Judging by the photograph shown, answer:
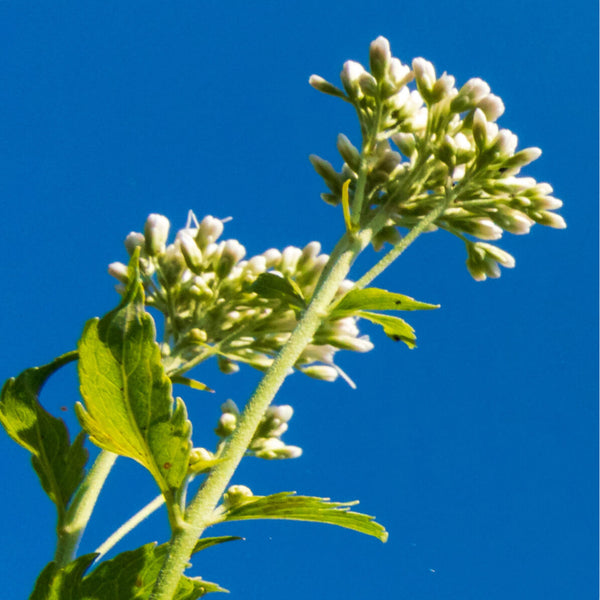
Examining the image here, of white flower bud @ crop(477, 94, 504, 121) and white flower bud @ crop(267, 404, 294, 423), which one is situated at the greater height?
white flower bud @ crop(477, 94, 504, 121)

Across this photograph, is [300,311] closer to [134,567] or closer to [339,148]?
[339,148]

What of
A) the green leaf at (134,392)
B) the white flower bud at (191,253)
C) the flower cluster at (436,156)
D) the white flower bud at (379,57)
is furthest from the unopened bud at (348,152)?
the green leaf at (134,392)

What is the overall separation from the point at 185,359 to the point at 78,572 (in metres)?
1.17

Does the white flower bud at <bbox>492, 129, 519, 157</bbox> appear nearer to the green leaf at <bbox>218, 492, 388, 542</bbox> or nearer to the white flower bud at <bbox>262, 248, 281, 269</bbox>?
the white flower bud at <bbox>262, 248, 281, 269</bbox>

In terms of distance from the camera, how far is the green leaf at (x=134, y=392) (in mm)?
2523

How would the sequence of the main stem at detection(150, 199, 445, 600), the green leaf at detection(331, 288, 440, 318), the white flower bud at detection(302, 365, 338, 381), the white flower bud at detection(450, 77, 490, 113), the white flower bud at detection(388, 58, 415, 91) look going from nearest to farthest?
the main stem at detection(150, 199, 445, 600) < the green leaf at detection(331, 288, 440, 318) < the white flower bud at detection(450, 77, 490, 113) < the white flower bud at detection(388, 58, 415, 91) < the white flower bud at detection(302, 365, 338, 381)

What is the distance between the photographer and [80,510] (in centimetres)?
308

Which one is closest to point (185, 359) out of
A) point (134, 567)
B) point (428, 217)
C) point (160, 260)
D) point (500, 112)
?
point (160, 260)

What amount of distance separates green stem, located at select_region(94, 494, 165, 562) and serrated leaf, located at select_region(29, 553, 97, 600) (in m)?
0.10

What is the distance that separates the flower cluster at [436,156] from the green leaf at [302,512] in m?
1.37

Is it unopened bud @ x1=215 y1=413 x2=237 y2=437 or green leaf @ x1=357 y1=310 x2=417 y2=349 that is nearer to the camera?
green leaf @ x1=357 y1=310 x2=417 y2=349

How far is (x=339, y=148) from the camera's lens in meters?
3.73

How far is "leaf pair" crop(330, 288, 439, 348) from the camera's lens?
2926mm

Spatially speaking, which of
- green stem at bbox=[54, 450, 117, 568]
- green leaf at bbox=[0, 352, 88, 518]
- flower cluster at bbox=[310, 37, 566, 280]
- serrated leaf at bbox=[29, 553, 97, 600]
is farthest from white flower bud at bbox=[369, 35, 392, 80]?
serrated leaf at bbox=[29, 553, 97, 600]
